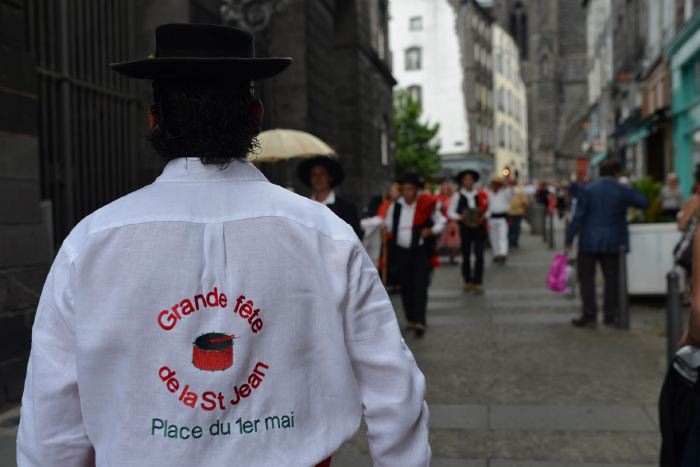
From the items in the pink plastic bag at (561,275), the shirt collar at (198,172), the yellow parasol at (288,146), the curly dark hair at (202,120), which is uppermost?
the yellow parasol at (288,146)

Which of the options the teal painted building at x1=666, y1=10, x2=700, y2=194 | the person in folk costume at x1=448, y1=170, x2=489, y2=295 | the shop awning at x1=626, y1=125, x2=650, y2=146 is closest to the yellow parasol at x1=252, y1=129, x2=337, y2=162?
the person in folk costume at x1=448, y1=170, x2=489, y2=295

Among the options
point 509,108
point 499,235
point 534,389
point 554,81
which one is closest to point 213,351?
point 534,389

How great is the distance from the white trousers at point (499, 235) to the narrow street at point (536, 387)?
5.19 m

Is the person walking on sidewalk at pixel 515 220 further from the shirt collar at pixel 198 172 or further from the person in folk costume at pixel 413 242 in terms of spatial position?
the shirt collar at pixel 198 172

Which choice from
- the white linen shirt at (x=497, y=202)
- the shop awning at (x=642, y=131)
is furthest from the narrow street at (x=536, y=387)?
the shop awning at (x=642, y=131)

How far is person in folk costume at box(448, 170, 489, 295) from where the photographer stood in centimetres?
1155

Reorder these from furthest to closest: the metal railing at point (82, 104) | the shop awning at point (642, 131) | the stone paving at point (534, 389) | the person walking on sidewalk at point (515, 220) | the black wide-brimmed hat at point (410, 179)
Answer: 1. the shop awning at point (642, 131)
2. the person walking on sidewalk at point (515, 220)
3. the black wide-brimmed hat at point (410, 179)
4. the metal railing at point (82, 104)
5. the stone paving at point (534, 389)

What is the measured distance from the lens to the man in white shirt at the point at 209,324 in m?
1.67

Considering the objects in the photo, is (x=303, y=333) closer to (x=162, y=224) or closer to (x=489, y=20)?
(x=162, y=224)

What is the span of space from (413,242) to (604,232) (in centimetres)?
193

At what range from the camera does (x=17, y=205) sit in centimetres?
578

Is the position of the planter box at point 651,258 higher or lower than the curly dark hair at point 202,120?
lower

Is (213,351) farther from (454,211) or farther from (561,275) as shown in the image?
(454,211)

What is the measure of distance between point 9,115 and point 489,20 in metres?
54.4
